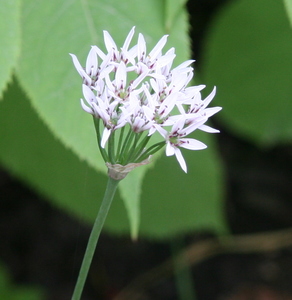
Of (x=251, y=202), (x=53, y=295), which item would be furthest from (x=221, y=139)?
(x=53, y=295)

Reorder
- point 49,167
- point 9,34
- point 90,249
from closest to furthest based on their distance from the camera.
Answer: point 90,249 < point 9,34 < point 49,167

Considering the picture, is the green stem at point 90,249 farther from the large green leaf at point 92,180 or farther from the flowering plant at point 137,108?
the large green leaf at point 92,180

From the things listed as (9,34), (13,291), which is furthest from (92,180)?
(9,34)

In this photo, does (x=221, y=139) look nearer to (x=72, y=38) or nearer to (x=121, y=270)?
(x=121, y=270)

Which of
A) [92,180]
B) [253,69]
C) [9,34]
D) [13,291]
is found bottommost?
[13,291]

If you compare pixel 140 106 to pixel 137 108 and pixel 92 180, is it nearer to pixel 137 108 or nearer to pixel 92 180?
pixel 137 108

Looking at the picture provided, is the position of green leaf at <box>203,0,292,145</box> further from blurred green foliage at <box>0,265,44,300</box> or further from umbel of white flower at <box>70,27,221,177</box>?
umbel of white flower at <box>70,27,221,177</box>
